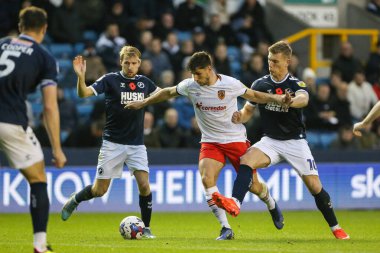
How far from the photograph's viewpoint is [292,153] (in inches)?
444

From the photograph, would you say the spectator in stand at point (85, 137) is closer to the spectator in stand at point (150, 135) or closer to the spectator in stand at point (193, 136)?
the spectator in stand at point (150, 135)

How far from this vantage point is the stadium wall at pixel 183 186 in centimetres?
1583

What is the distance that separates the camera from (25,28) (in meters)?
8.74

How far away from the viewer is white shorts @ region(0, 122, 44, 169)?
28.5 feet

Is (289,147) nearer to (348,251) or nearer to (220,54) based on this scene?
(348,251)

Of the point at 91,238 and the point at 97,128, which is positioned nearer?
the point at 91,238

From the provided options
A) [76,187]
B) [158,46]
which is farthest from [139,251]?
[158,46]

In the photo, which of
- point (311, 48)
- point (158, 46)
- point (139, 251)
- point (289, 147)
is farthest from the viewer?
point (311, 48)

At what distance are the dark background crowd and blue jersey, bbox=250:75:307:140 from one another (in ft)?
18.9

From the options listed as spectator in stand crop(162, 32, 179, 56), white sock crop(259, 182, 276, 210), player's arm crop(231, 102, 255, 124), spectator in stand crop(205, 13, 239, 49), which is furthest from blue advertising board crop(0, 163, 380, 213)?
player's arm crop(231, 102, 255, 124)

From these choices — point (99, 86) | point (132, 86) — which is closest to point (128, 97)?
point (132, 86)

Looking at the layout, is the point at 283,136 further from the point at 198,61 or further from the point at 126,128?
the point at 126,128

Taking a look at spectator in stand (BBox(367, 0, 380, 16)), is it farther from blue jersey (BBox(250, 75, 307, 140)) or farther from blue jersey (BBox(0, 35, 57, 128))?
blue jersey (BBox(0, 35, 57, 128))

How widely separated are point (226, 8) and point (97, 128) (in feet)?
21.3
